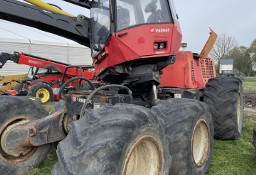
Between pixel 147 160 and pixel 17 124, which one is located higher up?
pixel 17 124

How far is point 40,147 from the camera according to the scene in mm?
4215

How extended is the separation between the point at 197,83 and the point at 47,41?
25.2 meters

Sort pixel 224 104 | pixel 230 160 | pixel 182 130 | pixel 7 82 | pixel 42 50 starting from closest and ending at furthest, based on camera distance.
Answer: pixel 182 130 < pixel 230 160 < pixel 224 104 < pixel 7 82 < pixel 42 50

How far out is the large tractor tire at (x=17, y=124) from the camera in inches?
153

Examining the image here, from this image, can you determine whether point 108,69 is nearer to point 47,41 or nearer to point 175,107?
point 175,107

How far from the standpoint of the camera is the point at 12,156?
398 centimetres

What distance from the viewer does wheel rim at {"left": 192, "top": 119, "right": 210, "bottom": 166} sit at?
406 centimetres

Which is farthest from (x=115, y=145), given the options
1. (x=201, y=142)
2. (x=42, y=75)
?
(x=42, y=75)

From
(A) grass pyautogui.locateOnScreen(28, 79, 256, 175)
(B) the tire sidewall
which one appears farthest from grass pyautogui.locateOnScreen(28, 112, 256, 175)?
(B) the tire sidewall

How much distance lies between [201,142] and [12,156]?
258cm

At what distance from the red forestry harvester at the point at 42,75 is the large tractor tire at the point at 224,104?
724cm

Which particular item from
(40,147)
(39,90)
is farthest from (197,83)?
(39,90)

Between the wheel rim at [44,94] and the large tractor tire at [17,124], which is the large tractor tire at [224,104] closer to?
the large tractor tire at [17,124]

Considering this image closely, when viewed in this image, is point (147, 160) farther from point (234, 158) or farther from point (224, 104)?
point (224, 104)
